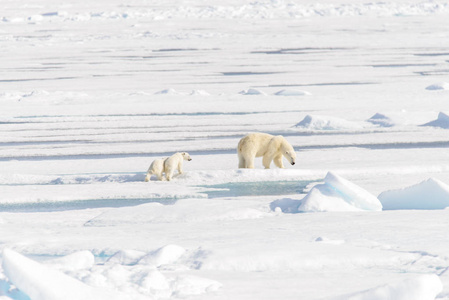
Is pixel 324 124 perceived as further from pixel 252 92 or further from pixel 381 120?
pixel 252 92

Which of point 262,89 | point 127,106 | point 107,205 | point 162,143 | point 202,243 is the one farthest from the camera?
point 262,89

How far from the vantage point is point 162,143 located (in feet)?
28.8

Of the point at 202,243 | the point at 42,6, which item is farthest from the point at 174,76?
the point at 42,6

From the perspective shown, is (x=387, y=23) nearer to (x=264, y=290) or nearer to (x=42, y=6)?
(x=42, y=6)

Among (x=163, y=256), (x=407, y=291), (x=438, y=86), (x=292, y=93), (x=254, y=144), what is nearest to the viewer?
(x=407, y=291)

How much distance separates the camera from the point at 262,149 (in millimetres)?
6656

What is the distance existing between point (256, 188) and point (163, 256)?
2.64 metres

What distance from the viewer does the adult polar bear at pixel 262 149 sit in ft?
21.5

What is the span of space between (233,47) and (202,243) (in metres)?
21.0

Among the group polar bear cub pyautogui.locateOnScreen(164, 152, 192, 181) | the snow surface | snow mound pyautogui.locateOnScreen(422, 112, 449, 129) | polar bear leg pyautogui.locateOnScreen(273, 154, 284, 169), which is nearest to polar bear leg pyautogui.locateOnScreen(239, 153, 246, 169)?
the snow surface

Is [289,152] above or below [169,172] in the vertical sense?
above

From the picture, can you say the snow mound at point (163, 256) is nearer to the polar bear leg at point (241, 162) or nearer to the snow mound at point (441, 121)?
the polar bear leg at point (241, 162)

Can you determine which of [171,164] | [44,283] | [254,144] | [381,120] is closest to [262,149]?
[254,144]

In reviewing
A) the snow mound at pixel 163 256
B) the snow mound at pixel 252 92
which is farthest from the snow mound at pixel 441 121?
the snow mound at pixel 163 256
